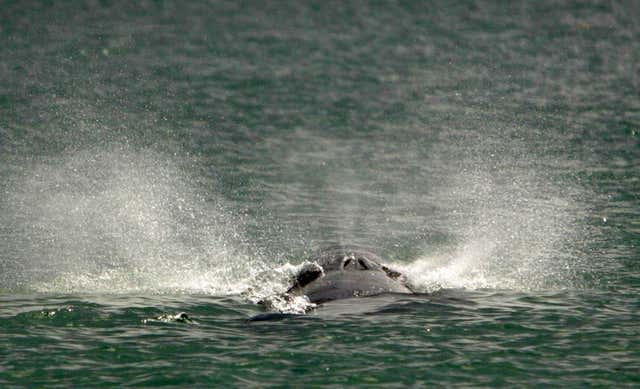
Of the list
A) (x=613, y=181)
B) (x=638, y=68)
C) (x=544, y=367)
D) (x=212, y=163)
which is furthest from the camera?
(x=638, y=68)

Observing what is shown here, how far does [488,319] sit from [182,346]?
13.2 feet

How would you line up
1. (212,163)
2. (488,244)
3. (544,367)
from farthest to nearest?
(212,163) → (488,244) → (544,367)

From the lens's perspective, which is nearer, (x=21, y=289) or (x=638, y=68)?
(x=21, y=289)

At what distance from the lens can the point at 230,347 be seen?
12500 millimetres

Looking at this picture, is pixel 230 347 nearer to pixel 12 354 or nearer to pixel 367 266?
pixel 12 354

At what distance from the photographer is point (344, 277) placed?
50.1 ft

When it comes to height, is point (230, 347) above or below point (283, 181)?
below

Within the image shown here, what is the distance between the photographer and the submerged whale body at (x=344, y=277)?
14.7 meters

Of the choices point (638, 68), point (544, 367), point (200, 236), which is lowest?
point (544, 367)

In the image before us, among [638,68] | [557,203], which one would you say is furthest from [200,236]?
[638,68]

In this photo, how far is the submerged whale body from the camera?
14.7 meters

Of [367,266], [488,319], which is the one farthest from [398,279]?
[488,319]

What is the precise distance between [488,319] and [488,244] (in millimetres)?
5908

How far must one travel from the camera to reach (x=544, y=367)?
39.1 ft
